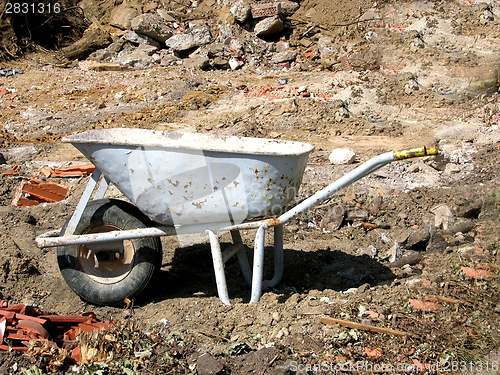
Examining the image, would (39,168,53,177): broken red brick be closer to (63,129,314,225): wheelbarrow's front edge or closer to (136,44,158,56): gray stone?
(63,129,314,225): wheelbarrow's front edge

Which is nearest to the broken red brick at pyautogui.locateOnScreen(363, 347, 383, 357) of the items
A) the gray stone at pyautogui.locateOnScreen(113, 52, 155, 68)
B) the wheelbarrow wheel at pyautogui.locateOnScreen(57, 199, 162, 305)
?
the wheelbarrow wheel at pyautogui.locateOnScreen(57, 199, 162, 305)

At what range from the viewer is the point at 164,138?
3744mm

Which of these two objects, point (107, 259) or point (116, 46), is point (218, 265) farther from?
point (116, 46)

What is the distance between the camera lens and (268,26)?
40.0ft

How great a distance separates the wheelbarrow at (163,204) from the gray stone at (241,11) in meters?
9.79

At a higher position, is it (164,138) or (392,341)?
(164,138)

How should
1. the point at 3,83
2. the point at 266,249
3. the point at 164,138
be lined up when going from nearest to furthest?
the point at 164,138 → the point at 266,249 → the point at 3,83

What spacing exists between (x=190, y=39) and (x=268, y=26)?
224 centimetres

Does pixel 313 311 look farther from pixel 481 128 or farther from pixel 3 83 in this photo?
pixel 3 83

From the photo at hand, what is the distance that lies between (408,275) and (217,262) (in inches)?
68.2

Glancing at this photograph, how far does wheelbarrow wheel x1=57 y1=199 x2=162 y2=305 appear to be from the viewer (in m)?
3.29

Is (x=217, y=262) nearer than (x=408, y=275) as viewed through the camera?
Yes

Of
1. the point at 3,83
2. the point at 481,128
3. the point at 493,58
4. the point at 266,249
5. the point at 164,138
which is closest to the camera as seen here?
the point at 164,138

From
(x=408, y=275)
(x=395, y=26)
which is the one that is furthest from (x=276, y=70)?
(x=408, y=275)
